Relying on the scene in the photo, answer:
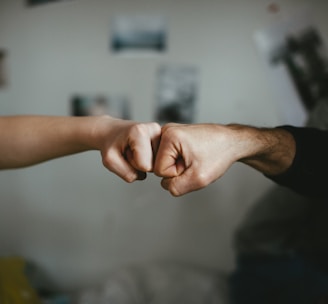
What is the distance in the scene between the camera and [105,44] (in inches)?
45.4

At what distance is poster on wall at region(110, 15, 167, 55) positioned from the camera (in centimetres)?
113

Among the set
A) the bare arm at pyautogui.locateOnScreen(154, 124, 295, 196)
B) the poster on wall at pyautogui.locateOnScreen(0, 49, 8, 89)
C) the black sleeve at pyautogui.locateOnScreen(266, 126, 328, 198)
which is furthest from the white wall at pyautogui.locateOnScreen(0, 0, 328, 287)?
the bare arm at pyautogui.locateOnScreen(154, 124, 295, 196)

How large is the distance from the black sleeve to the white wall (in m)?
0.48

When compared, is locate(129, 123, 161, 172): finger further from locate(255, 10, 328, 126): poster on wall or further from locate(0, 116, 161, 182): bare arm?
locate(255, 10, 328, 126): poster on wall

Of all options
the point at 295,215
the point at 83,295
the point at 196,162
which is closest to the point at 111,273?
the point at 83,295

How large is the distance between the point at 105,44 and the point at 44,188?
61 cm

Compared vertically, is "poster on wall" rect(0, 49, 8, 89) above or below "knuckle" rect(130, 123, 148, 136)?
above

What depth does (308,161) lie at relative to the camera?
2.22 ft

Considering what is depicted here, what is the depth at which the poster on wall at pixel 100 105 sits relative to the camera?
3.89ft

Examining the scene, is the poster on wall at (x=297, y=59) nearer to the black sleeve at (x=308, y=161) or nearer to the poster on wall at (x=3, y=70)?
the black sleeve at (x=308, y=161)

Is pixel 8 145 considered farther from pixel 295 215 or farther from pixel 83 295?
pixel 295 215

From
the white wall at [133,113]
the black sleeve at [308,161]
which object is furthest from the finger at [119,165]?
the white wall at [133,113]

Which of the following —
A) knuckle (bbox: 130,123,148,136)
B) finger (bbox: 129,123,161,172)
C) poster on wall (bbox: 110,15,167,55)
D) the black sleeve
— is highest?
poster on wall (bbox: 110,15,167,55)

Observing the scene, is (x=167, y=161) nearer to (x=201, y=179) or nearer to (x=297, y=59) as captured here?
(x=201, y=179)
